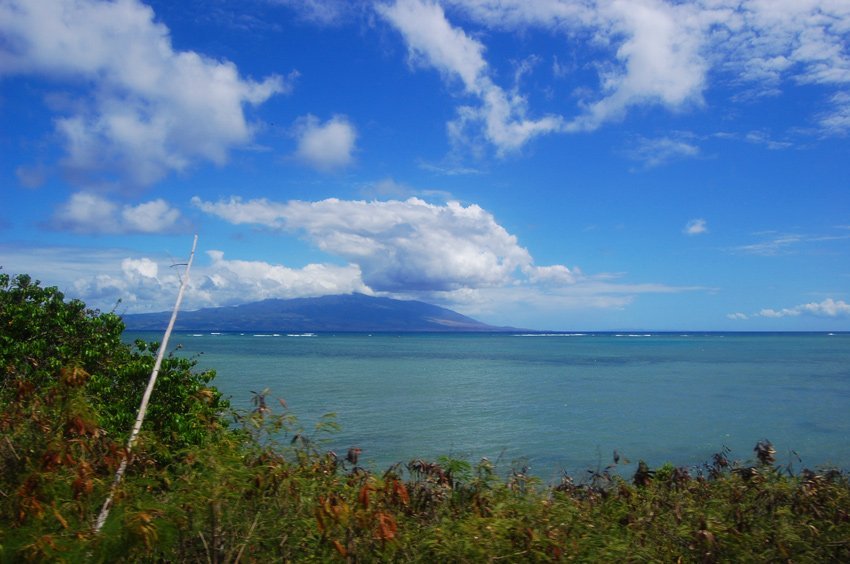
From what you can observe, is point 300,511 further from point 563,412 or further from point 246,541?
point 563,412

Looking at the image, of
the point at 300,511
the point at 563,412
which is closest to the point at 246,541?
the point at 300,511

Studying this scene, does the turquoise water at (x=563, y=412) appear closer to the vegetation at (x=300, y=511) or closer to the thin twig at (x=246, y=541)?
the vegetation at (x=300, y=511)

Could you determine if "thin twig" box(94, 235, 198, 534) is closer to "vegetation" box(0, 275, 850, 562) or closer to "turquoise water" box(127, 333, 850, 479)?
"vegetation" box(0, 275, 850, 562)

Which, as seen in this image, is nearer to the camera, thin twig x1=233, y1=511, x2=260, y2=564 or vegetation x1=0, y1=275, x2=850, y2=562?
vegetation x1=0, y1=275, x2=850, y2=562

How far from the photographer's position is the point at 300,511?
4.34 meters

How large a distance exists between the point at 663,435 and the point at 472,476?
25.4m

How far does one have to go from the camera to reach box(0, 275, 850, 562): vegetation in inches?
143

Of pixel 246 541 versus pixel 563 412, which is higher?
pixel 246 541

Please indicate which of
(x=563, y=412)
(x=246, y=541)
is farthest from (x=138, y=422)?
(x=563, y=412)

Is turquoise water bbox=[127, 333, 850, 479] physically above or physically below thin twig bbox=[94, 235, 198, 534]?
below

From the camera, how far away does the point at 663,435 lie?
28.6 meters

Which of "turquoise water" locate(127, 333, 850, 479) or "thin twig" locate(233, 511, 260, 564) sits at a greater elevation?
"thin twig" locate(233, 511, 260, 564)

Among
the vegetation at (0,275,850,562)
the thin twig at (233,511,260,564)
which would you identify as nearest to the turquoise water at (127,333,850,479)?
the vegetation at (0,275,850,562)

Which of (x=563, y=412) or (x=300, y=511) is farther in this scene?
(x=563, y=412)
